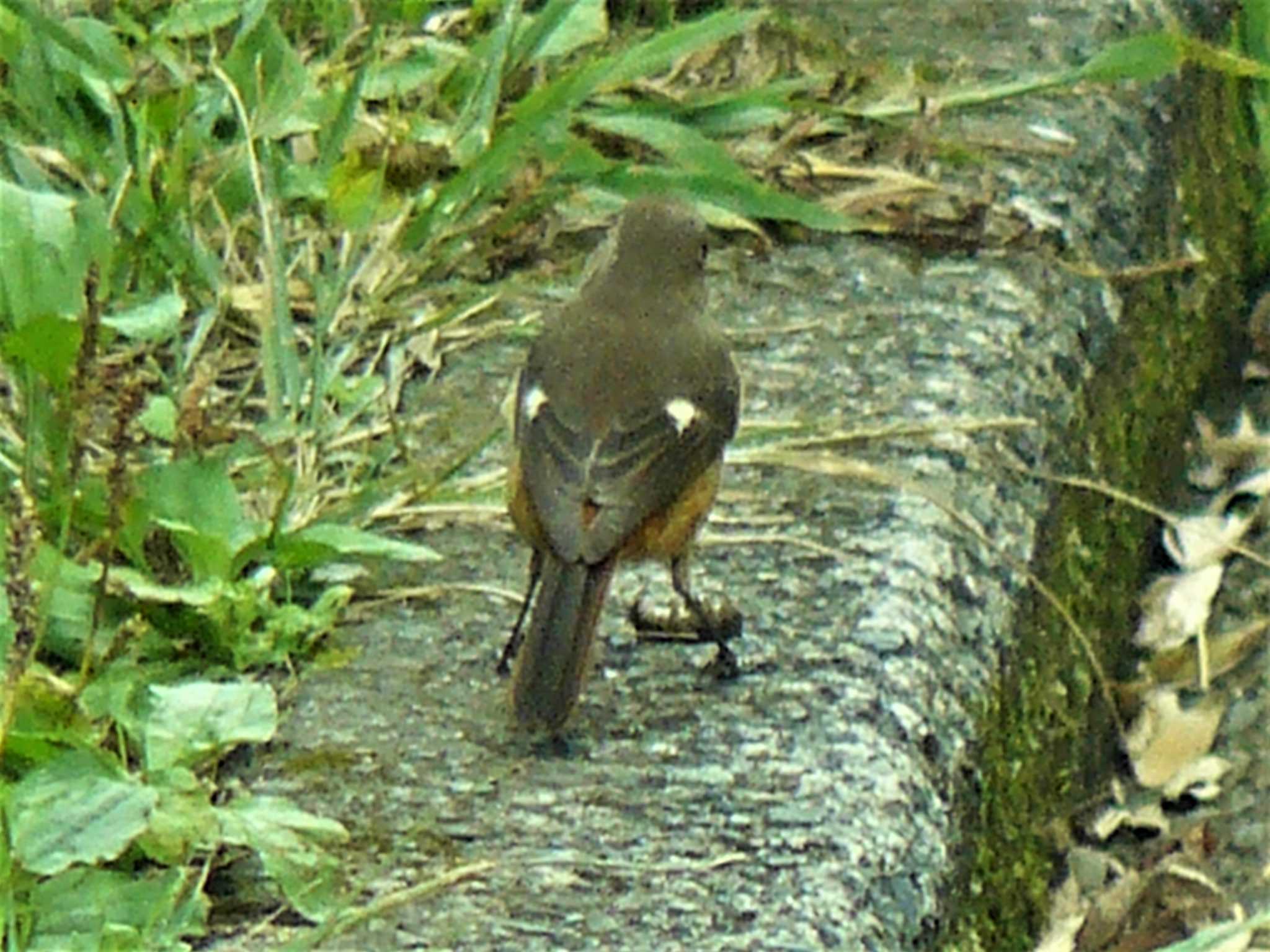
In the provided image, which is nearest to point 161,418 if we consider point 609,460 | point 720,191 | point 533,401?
point 533,401

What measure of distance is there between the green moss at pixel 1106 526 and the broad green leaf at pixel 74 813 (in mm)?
989

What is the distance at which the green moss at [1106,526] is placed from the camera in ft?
11.8

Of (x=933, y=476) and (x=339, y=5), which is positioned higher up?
(x=339, y=5)


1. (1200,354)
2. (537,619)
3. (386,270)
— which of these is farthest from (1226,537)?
(537,619)

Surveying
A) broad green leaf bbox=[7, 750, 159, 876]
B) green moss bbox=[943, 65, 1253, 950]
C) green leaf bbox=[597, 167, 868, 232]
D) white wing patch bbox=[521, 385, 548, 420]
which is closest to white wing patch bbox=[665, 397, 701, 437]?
Answer: white wing patch bbox=[521, 385, 548, 420]

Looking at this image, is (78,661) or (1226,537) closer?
(78,661)

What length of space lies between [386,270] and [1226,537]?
168cm

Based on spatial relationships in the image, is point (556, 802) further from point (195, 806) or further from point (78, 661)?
A: point (78, 661)

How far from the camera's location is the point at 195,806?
9.69ft

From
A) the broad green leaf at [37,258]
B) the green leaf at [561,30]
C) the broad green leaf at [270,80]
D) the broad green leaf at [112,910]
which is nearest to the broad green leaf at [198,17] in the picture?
the broad green leaf at [270,80]

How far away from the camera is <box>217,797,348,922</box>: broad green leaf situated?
9.34 ft

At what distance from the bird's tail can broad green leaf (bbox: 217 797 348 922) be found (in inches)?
13.7

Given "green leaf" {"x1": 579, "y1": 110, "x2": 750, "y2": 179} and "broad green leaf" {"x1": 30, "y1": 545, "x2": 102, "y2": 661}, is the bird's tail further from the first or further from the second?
"green leaf" {"x1": 579, "y1": 110, "x2": 750, "y2": 179}

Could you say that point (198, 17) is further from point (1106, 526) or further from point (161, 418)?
point (1106, 526)
